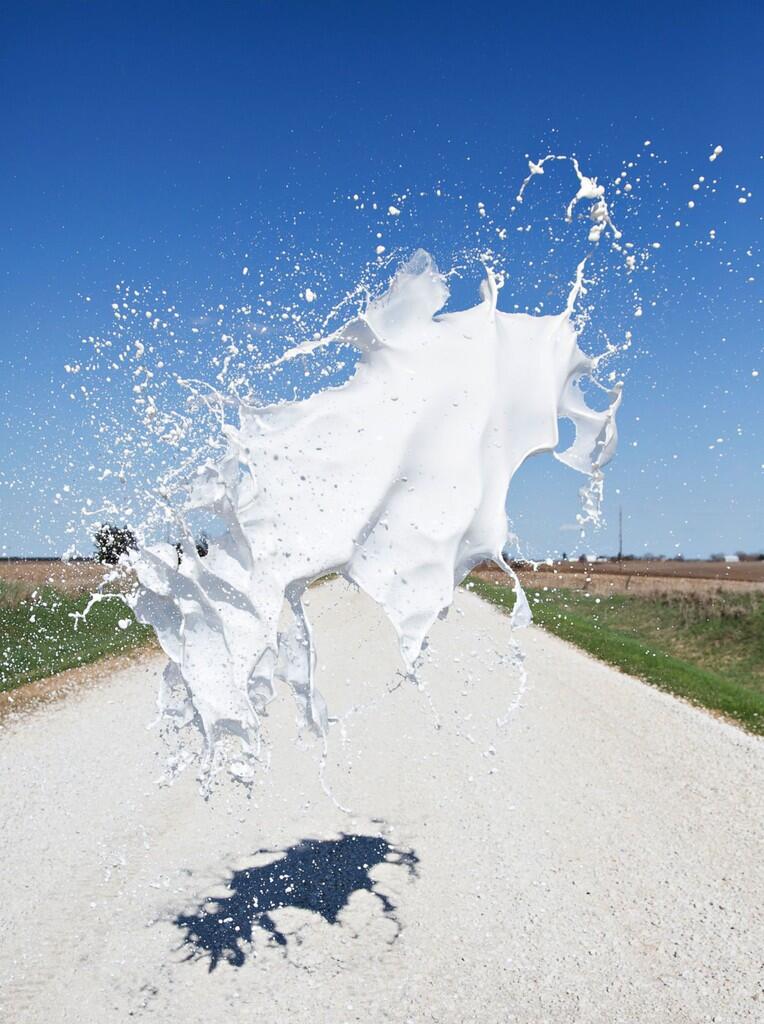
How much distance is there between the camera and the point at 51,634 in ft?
83.9

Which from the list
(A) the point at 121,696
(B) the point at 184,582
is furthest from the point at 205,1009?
(A) the point at 121,696

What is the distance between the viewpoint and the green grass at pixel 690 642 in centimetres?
1600

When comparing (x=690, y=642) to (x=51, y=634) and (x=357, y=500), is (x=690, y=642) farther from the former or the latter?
(x=357, y=500)

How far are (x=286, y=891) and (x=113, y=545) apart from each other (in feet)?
8.88

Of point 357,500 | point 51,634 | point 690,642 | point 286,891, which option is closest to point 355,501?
point 357,500

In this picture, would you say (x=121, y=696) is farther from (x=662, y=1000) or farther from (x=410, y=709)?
(x=662, y=1000)

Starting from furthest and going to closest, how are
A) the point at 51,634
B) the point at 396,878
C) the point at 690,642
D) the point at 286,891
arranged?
the point at 690,642 < the point at 51,634 < the point at 396,878 < the point at 286,891

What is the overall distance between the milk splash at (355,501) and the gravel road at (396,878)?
0.88 meters

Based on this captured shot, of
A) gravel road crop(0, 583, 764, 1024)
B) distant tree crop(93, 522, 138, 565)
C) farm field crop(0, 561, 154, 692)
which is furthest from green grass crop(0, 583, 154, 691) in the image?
distant tree crop(93, 522, 138, 565)

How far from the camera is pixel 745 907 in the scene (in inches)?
267

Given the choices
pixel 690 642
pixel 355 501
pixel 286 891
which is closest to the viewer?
pixel 355 501

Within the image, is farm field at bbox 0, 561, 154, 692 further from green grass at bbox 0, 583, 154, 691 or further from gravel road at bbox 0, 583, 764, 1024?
gravel road at bbox 0, 583, 764, 1024

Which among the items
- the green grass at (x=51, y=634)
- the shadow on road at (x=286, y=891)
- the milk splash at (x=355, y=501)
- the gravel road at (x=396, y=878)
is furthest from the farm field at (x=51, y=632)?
the milk splash at (x=355, y=501)

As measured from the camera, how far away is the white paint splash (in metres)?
5.95
